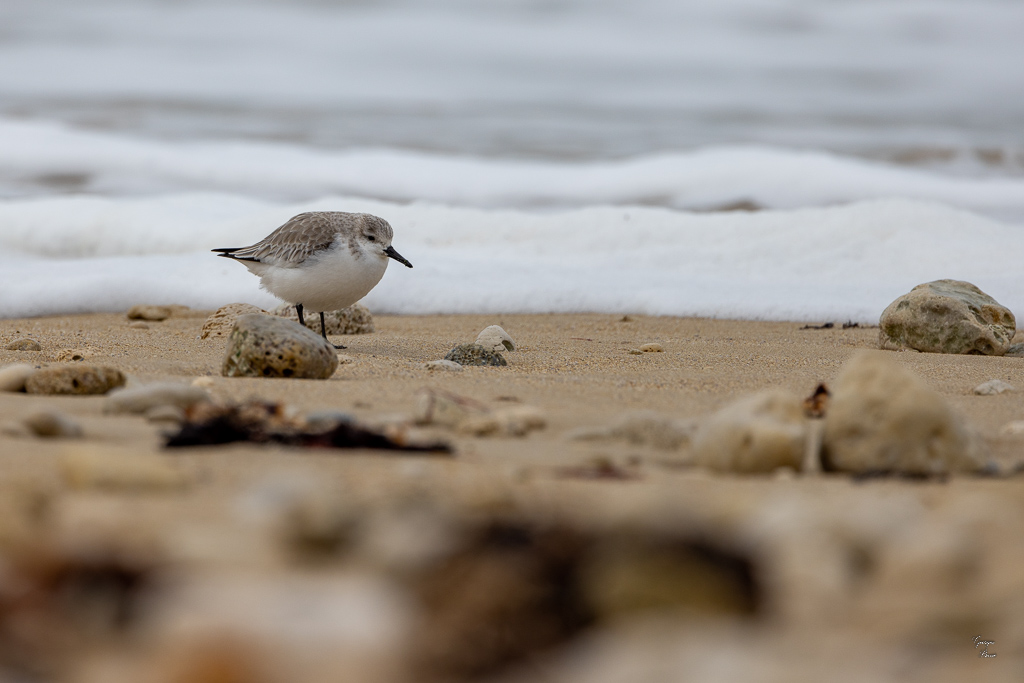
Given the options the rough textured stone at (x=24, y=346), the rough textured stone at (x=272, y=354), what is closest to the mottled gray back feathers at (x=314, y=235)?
the rough textured stone at (x=24, y=346)

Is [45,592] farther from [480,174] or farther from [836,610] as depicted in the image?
[480,174]

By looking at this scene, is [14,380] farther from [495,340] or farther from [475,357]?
[495,340]

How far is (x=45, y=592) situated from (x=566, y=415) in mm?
1583

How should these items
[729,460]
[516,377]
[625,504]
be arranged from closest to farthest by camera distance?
[625,504], [729,460], [516,377]

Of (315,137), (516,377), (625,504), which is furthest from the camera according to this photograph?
(315,137)

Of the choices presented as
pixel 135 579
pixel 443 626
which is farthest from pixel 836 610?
pixel 135 579

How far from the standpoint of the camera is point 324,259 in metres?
4.66

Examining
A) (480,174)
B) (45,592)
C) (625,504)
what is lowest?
(45,592)

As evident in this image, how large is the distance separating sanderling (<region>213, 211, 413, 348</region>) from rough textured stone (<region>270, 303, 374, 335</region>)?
61 centimetres

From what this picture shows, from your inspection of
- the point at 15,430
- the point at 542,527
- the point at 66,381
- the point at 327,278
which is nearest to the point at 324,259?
the point at 327,278

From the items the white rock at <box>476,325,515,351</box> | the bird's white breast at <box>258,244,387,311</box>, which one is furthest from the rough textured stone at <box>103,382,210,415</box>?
the white rock at <box>476,325,515,351</box>

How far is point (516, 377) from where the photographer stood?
146 inches

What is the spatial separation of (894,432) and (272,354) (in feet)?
6.58

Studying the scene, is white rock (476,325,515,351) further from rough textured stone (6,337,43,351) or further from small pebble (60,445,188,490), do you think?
small pebble (60,445,188,490)
